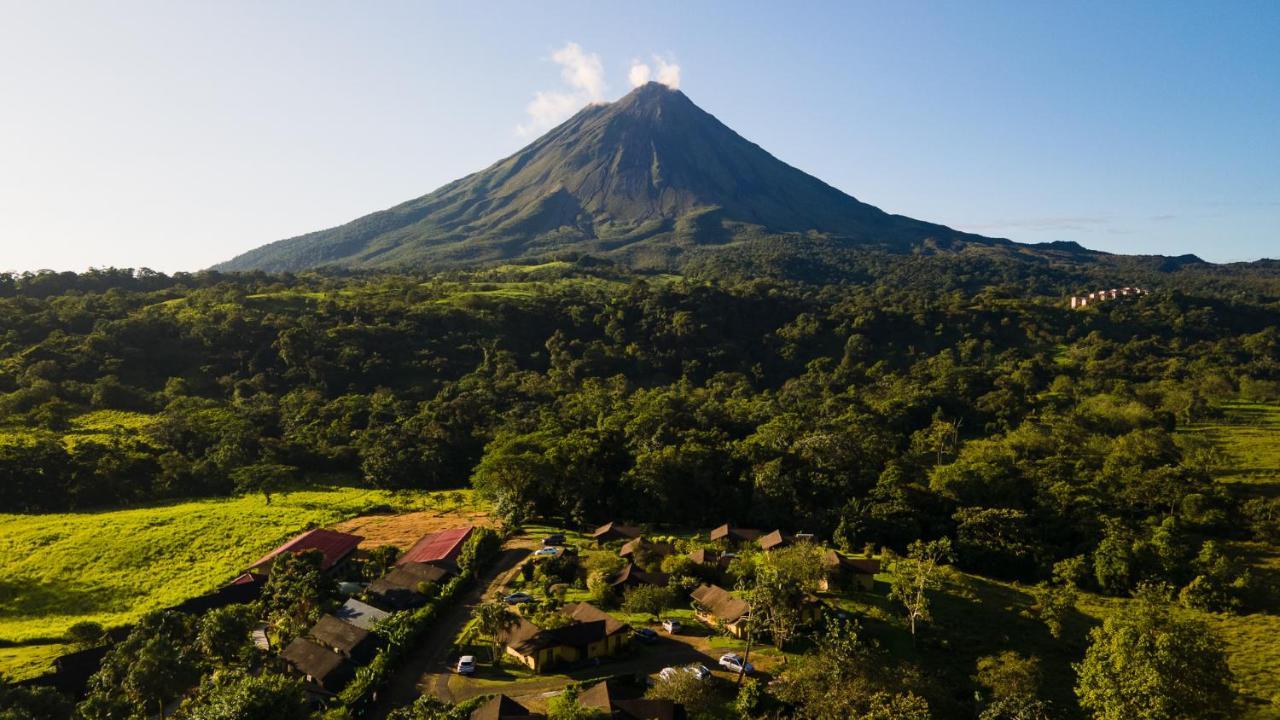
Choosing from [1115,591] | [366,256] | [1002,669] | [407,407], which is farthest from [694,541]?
[366,256]

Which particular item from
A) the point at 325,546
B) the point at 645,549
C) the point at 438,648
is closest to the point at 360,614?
the point at 438,648

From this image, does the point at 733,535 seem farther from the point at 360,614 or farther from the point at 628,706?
the point at 360,614

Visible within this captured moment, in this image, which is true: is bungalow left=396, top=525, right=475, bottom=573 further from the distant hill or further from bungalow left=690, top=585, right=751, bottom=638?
the distant hill

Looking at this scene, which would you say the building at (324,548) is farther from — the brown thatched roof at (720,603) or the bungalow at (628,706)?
the brown thatched roof at (720,603)

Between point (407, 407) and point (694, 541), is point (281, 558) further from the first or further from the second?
point (407, 407)

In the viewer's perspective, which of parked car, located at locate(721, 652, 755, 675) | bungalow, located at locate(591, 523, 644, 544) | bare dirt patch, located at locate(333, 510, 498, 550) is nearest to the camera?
parked car, located at locate(721, 652, 755, 675)

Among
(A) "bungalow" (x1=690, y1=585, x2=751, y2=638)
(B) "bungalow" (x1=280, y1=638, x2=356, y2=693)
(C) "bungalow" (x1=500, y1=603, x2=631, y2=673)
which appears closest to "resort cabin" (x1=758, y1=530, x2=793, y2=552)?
(A) "bungalow" (x1=690, y1=585, x2=751, y2=638)

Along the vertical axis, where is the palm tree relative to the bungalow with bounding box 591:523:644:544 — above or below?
above
